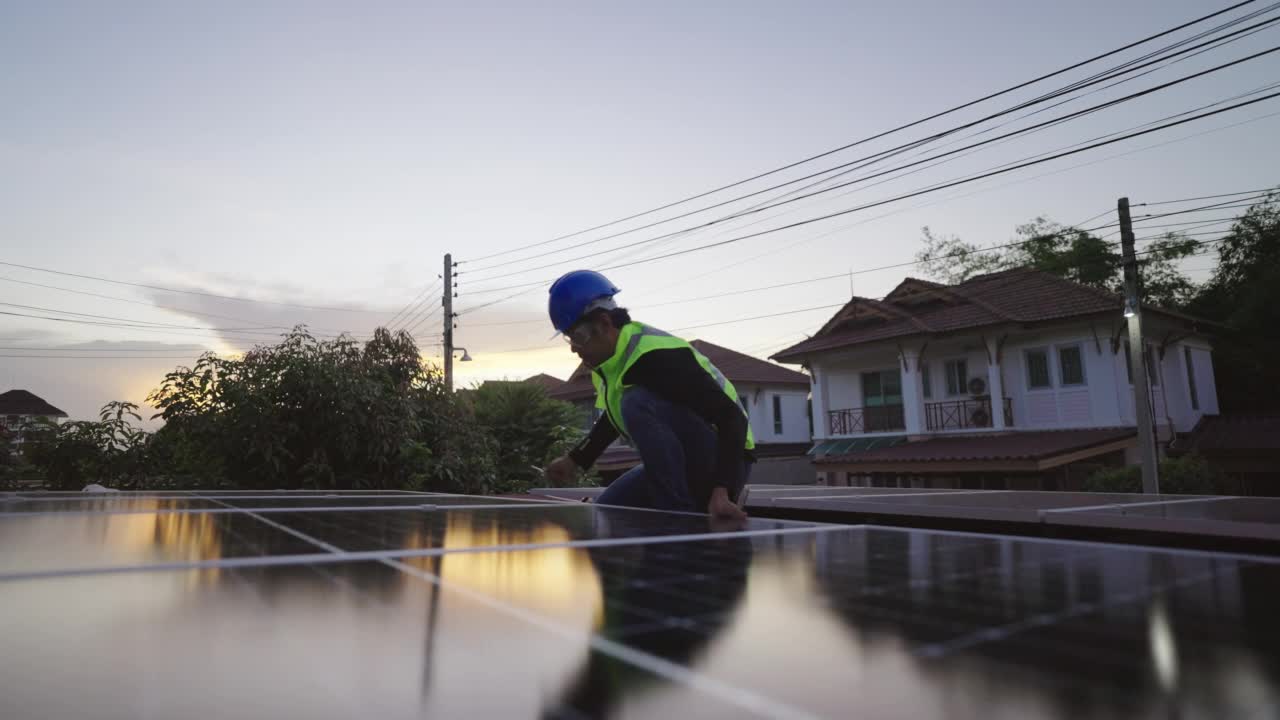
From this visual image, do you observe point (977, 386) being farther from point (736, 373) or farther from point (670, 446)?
point (670, 446)

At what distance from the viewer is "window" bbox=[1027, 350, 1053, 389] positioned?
784 inches

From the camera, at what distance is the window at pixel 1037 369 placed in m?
19.9

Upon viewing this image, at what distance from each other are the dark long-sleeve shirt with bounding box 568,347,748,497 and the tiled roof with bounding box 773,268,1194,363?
18.9 m

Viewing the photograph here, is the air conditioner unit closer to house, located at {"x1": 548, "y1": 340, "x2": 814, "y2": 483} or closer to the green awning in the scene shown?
the green awning

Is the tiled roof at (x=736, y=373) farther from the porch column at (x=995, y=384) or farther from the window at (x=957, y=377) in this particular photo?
the porch column at (x=995, y=384)

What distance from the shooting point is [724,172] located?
17625mm

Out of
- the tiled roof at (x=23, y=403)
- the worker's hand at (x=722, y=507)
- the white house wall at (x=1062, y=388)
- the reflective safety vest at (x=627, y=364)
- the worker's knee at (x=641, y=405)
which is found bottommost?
the worker's hand at (x=722, y=507)

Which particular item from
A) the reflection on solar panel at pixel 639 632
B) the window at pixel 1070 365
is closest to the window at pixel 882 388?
the window at pixel 1070 365

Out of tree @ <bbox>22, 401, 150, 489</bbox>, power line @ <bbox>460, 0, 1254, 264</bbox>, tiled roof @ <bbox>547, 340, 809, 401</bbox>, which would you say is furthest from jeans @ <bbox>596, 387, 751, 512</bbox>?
tiled roof @ <bbox>547, 340, 809, 401</bbox>

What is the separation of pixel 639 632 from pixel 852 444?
23.6 meters

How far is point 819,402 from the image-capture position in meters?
24.7

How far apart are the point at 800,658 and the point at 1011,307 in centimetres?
2280

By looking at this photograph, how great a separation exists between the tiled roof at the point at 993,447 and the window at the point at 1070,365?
1365mm

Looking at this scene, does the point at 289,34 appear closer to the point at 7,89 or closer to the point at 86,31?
the point at 86,31
